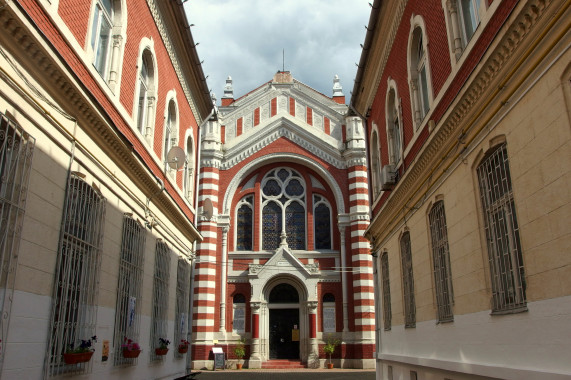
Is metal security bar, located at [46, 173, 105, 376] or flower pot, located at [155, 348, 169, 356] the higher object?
metal security bar, located at [46, 173, 105, 376]

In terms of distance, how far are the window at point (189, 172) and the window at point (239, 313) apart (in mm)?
8840

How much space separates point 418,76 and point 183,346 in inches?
388

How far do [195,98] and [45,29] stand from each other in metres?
10.2

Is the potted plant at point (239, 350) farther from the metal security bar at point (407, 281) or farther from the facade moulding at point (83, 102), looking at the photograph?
the metal security bar at point (407, 281)

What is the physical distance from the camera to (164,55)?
13320mm

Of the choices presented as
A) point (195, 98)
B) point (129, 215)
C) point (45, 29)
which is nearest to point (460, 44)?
point (45, 29)

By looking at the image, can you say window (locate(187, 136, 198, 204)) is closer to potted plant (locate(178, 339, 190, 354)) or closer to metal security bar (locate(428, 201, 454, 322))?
potted plant (locate(178, 339, 190, 354))

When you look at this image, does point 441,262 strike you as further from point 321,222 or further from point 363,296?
point 321,222

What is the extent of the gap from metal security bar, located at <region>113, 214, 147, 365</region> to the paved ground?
29.2 ft

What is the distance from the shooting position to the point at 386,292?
14.7 metres

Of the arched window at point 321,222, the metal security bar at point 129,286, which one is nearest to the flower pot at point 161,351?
the metal security bar at point 129,286

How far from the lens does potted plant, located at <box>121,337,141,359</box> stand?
9.79m

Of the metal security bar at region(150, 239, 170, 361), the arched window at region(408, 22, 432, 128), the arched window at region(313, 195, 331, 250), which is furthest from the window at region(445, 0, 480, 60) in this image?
the arched window at region(313, 195, 331, 250)

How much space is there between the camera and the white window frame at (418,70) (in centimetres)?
1032
